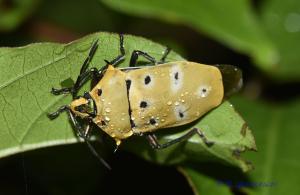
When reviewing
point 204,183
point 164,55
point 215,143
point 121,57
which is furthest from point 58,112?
point 204,183

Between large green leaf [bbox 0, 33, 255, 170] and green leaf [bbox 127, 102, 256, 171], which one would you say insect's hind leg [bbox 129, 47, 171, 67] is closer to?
large green leaf [bbox 0, 33, 255, 170]

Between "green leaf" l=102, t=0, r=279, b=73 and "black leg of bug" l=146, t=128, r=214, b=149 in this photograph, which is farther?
"green leaf" l=102, t=0, r=279, b=73

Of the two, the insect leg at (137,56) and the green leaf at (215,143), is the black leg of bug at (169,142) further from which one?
the insect leg at (137,56)

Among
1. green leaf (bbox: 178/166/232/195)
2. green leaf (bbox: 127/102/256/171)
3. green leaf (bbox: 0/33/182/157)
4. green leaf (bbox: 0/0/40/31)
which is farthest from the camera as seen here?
green leaf (bbox: 0/0/40/31)

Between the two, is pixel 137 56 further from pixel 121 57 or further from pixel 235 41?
pixel 235 41

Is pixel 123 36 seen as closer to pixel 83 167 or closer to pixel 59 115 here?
pixel 59 115

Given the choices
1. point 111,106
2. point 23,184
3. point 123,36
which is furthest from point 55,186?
point 123,36

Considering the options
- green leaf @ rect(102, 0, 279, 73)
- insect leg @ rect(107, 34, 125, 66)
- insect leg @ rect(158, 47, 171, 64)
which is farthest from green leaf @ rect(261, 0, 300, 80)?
insect leg @ rect(107, 34, 125, 66)
